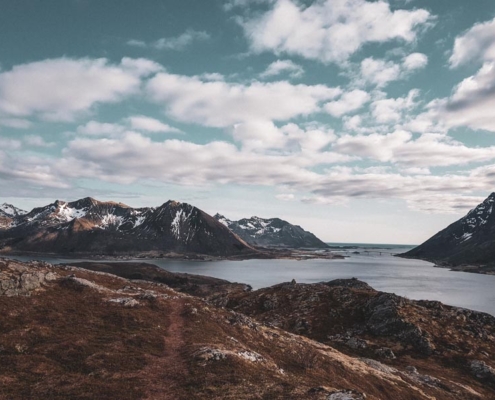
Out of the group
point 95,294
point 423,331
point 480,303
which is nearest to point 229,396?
point 95,294

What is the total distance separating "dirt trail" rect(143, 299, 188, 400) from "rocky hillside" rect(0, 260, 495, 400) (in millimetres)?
88

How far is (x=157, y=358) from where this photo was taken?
113ft

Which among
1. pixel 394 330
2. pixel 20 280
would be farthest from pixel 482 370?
pixel 20 280

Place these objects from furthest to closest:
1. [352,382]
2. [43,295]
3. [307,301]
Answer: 1. [307,301]
2. [43,295]
3. [352,382]

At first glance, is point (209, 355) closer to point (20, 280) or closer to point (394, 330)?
point (20, 280)

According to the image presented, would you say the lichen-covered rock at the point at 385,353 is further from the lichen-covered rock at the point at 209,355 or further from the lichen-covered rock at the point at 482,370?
the lichen-covered rock at the point at 209,355

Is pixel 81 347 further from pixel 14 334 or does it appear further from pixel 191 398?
pixel 191 398

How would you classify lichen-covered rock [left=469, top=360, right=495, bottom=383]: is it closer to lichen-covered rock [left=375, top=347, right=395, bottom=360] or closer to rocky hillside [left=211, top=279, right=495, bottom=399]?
rocky hillside [left=211, top=279, right=495, bottom=399]

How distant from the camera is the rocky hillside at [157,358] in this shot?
27.9 meters

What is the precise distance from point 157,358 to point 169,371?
3.52 m

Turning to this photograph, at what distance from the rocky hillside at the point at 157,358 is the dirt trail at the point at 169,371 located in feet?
0.29

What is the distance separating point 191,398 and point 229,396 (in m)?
2.93

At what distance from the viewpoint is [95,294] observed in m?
52.9

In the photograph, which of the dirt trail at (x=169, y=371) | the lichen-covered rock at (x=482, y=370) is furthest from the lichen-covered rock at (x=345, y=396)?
the lichen-covered rock at (x=482, y=370)
